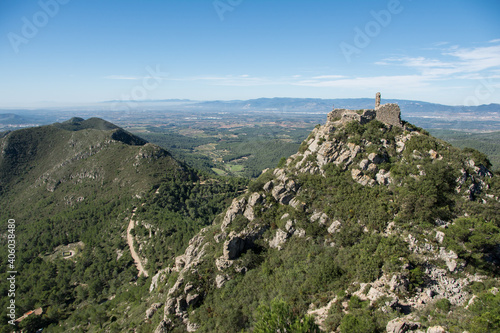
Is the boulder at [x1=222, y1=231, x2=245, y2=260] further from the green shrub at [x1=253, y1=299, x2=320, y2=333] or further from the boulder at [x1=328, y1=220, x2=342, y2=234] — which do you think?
the green shrub at [x1=253, y1=299, x2=320, y2=333]

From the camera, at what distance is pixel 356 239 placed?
31.3 meters

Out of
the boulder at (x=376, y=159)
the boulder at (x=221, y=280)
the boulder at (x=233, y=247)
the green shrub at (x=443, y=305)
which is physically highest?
the boulder at (x=376, y=159)

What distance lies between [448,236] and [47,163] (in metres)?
169

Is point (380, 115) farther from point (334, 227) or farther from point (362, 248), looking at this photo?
point (362, 248)

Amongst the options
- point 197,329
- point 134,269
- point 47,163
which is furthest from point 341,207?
point 47,163

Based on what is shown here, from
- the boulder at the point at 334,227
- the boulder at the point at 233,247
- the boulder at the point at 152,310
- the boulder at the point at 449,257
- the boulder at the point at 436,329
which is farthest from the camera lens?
the boulder at the point at 152,310

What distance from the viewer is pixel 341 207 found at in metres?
35.2

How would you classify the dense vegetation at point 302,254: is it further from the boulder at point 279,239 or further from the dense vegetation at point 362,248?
the boulder at point 279,239

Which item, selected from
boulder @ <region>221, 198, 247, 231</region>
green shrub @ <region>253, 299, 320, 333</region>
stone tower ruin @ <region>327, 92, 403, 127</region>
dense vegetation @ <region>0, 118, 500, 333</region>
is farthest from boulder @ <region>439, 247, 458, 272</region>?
boulder @ <region>221, 198, 247, 231</region>

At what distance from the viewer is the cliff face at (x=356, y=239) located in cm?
2364

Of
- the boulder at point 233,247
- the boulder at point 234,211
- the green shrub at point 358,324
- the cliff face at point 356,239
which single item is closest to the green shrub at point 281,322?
the green shrub at point 358,324

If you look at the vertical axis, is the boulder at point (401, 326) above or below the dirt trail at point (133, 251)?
above

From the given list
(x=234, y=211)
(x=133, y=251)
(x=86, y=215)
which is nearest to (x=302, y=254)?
(x=234, y=211)

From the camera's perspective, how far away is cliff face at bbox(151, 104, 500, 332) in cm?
2364
